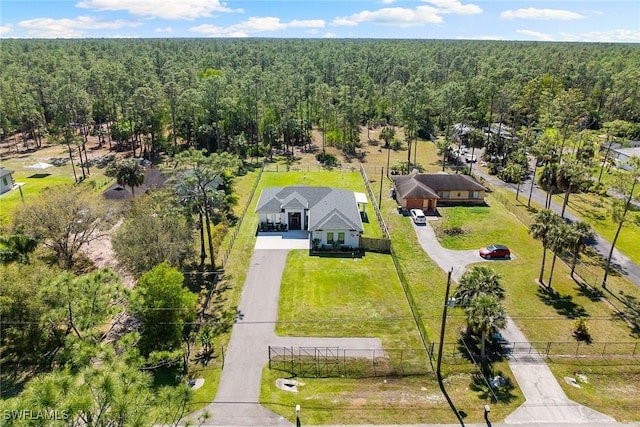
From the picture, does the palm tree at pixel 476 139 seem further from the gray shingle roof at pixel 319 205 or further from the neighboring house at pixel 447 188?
the gray shingle roof at pixel 319 205

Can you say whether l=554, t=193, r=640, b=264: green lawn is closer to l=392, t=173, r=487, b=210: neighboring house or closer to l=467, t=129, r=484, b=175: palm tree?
l=392, t=173, r=487, b=210: neighboring house

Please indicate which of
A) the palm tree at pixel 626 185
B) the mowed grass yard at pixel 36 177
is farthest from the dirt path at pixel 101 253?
the palm tree at pixel 626 185

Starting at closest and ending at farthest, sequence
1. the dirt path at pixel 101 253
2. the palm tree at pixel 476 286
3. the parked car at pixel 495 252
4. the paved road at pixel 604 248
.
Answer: the palm tree at pixel 476 286
the paved road at pixel 604 248
the dirt path at pixel 101 253
the parked car at pixel 495 252

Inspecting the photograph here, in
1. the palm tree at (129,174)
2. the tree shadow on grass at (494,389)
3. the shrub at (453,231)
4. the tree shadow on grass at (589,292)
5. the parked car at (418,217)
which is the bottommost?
the tree shadow on grass at (494,389)

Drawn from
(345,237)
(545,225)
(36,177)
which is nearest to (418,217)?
(345,237)

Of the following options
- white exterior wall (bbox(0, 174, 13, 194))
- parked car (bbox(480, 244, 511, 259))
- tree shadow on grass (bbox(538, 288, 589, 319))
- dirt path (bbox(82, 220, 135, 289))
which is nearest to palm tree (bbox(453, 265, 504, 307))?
tree shadow on grass (bbox(538, 288, 589, 319))
